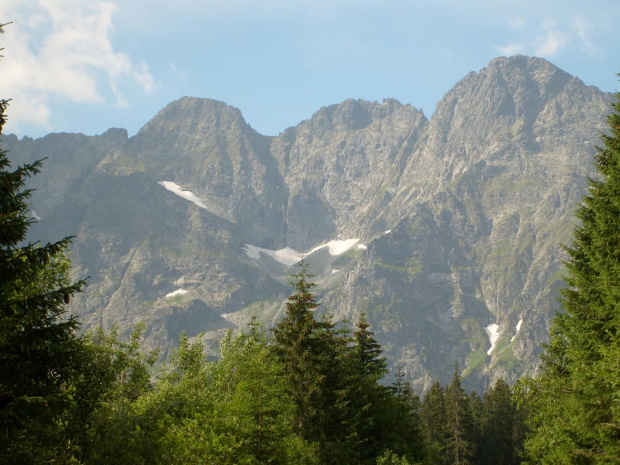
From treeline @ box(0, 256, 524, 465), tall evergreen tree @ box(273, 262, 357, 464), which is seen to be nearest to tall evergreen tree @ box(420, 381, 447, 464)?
treeline @ box(0, 256, 524, 465)

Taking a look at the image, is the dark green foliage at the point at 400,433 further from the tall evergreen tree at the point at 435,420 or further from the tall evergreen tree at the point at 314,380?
the tall evergreen tree at the point at 435,420

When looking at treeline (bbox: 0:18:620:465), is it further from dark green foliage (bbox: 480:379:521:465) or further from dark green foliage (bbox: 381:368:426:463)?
dark green foliage (bbox: 480:379:521:465)

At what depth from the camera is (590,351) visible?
22.3 metres

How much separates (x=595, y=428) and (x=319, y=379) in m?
16.0

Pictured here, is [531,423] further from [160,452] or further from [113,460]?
[113,460]

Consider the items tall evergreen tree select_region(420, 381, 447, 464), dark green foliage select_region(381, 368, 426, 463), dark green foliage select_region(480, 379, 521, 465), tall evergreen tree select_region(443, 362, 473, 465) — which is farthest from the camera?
dark green foliage select_region(480, 379, 521, 465)

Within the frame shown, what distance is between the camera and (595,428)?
20031 mm

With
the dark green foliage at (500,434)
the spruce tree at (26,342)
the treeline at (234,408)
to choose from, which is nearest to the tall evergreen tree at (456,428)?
the dark green foliage at (500,434)

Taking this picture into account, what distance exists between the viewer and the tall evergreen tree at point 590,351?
19.4 metres

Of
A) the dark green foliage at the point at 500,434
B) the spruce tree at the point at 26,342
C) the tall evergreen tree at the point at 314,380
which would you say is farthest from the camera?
the dark green foliage at the point at 500,434

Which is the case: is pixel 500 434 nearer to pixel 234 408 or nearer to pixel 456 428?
pixel 456 428

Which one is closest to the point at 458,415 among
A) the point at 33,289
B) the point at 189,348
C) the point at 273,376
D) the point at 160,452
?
the point at 189,348

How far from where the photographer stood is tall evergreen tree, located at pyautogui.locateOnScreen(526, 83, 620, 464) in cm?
1939

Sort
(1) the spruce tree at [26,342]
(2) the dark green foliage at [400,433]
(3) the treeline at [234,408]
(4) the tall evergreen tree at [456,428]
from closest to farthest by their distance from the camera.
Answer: (1) the spruce tree at [26,342]
(3) the treeline at [234,408]
(2) the dark green foliage at [400,433]
(4) the tall evergreen tree at [456,428]
